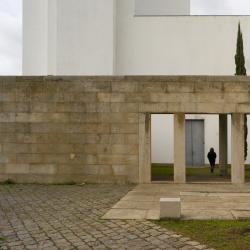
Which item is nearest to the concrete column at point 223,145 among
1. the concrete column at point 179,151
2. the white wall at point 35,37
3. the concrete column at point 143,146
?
the concrete column at point 179,151

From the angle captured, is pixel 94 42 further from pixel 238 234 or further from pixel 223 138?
pixel 238 234

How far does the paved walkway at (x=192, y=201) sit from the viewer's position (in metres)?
10.2

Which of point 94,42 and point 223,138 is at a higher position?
point 94,42

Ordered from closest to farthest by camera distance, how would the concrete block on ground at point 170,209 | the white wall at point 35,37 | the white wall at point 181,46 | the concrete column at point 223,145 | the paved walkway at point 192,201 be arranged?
the concrete block on ground at point 170,209, the paved walkway at point 192,201, the concrete column at point 223,145, the white wall at point 181,46, the white wall at point 35,37

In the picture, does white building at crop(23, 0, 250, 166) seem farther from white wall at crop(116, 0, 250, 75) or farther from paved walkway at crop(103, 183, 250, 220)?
paved walkway at crop(103, 183, 250, 220)

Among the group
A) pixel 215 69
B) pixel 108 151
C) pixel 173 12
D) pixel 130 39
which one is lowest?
pixel 108 151

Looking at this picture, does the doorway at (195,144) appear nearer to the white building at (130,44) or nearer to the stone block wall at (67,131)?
the white building at (130,44)

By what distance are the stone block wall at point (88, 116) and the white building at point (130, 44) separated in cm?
1241

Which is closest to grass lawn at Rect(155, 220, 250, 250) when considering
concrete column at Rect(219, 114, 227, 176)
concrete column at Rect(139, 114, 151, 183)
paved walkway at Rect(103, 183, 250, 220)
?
paved walkway at Rect(103, 183, 250, 220)

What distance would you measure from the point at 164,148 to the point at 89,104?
13.1m

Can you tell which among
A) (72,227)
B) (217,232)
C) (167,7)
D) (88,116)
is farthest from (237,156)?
(167,7)

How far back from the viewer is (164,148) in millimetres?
29766

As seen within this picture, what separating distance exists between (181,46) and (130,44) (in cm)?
318

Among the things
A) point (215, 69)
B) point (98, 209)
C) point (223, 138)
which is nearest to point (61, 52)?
point (215, 69)
